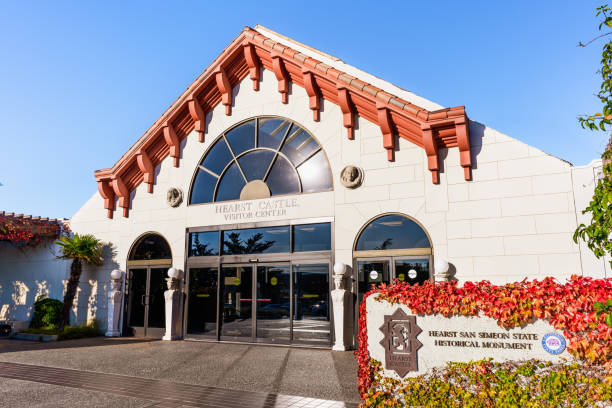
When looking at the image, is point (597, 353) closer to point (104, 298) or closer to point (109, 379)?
point (109, 379)

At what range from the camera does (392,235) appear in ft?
39.2

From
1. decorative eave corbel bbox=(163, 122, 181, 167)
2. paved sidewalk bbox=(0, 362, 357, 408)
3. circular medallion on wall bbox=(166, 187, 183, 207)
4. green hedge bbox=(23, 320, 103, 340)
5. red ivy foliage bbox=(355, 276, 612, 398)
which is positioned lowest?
paved sidewalk bbox=(0, 362, 357, 408)

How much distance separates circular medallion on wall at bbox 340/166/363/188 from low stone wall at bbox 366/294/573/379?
616cm

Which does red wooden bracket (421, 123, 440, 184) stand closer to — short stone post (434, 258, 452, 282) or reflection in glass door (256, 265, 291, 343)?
short stone post (434, 258, 452, 282)

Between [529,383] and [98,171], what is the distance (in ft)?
51.8

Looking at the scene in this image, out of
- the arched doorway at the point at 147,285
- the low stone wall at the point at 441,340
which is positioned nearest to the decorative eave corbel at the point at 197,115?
the arched doorway at the point at 147,285

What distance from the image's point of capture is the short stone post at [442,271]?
10727 mm

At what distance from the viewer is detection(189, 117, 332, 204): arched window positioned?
13.4 metres

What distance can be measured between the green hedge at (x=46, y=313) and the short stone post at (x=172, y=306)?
5.20 m

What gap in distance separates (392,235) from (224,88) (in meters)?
7.76

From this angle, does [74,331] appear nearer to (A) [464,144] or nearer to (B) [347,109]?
(B) [347,109]

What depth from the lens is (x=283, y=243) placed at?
13.3 metres

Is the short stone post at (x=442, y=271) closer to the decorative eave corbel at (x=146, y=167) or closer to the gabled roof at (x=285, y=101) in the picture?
the gabled roof at (x=285, y=101)

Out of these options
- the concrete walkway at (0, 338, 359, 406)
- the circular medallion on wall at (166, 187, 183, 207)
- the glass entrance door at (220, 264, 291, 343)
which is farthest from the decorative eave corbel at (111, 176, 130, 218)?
the glass entrance door at (220, 264, 291, 343)
